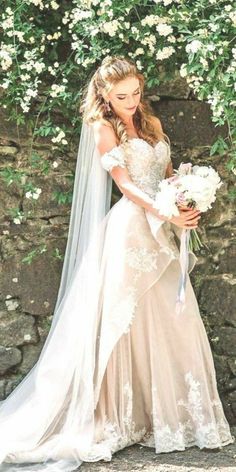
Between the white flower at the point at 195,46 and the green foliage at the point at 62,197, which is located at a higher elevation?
the white flower at the point at 195,46

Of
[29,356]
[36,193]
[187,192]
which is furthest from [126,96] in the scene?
[29,356]

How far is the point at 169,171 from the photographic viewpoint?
3852 mm

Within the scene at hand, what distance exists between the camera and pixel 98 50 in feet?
12.1

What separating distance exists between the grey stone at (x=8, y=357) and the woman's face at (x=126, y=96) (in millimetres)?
1568

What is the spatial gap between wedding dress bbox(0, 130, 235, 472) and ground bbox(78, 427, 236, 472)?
1.9 inches

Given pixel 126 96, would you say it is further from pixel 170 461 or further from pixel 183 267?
pixel 170 461

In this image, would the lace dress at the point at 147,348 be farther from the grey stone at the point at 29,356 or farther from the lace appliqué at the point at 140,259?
the grey stone at the point at 29,356

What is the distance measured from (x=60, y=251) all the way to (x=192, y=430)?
129cm

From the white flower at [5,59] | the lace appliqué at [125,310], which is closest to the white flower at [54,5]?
the white flower at [5,59]

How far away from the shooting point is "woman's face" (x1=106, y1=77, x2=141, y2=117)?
3584 millimetres

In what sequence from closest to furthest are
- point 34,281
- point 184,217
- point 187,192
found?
point 187,192, point 184,217, point 34,281

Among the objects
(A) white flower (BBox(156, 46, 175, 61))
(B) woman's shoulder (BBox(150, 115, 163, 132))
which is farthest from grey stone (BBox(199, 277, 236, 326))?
(A) white flower (BBox(156, 46, 175, 61))

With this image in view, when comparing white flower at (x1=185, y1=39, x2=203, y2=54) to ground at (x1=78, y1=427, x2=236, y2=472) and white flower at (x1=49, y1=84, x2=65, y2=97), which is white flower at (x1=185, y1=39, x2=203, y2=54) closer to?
white flower at (x1=49, y1=84, x2=65, y2=97)

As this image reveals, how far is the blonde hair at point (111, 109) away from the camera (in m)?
3.58
